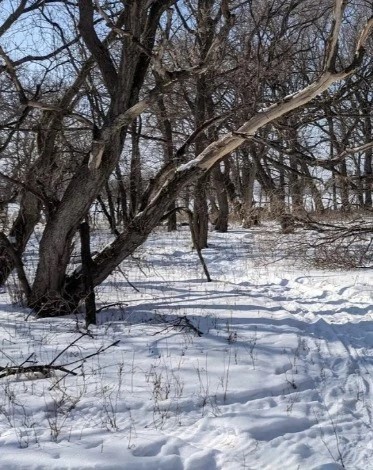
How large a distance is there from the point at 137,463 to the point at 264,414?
43.5 inches

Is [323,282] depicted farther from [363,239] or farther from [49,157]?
[49,157]

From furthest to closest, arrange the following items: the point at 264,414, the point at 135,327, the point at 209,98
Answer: the point at 209,98, the point at 135,327, the point at 264,414

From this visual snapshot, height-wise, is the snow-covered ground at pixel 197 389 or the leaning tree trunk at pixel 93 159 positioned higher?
the leaning tree trunk at pixel 93 159

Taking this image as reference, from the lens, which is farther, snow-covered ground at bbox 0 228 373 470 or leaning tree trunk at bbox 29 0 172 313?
leaning tree trunk at bbox 29 0 172 313

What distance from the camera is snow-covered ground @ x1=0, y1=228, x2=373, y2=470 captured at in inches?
121

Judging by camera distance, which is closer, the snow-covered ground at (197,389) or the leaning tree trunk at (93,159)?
the snow-covered ground at (197,389)

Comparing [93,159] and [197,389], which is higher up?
[93,159]

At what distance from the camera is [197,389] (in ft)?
13.2

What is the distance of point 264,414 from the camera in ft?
12.0

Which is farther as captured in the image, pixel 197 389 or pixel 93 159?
pixel 93 159

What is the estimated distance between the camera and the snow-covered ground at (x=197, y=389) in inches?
121

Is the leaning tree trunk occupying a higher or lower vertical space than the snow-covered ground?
higher

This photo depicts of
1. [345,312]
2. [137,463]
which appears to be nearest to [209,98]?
[345,312]

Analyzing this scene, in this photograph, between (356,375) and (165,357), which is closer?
(356,375)
